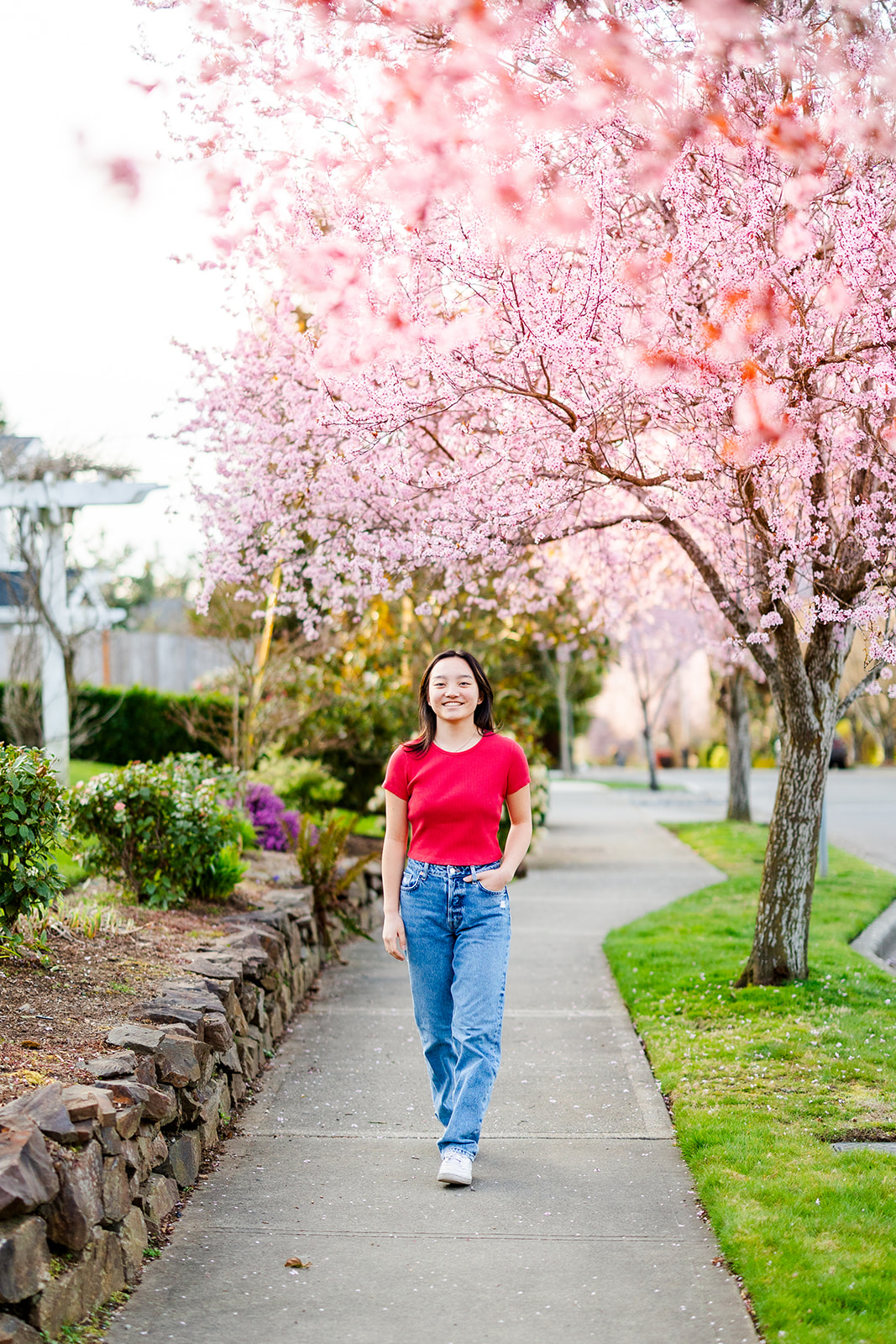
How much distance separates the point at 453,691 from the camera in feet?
15.3

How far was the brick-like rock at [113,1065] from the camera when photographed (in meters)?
4.08

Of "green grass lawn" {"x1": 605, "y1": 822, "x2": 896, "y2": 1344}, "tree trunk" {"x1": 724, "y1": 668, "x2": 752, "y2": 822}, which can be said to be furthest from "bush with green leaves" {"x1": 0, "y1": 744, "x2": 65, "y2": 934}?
"tree trunk" {"x1": 724, "y1": 668, "x2": 752, "y2": 822}

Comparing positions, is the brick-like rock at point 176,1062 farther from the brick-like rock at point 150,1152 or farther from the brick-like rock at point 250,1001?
the brick-like rock at point 250,1001

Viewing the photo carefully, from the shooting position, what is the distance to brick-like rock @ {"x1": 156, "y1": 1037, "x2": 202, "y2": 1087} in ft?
14.4

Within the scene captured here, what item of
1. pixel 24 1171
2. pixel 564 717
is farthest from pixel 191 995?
pixel 564 717

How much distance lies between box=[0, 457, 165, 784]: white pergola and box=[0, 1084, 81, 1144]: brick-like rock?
8741 mm

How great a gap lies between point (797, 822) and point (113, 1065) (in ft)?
14.0

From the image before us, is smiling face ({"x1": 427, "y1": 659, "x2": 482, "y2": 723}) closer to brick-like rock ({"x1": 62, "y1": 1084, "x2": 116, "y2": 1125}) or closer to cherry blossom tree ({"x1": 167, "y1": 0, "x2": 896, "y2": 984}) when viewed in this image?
cherry blossom tree ({"x1": 167, "y1": 0, "x2": 896, "y2": 984})

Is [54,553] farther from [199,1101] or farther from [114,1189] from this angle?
[114,1189]

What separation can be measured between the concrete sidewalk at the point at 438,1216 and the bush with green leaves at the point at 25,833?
1.23 m

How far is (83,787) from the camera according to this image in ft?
24.6

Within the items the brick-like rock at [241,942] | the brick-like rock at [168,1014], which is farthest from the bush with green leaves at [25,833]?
the brick-like rock at [241,942]

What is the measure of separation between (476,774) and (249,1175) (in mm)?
1656

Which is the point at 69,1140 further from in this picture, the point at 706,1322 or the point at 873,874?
the point at 873,874
